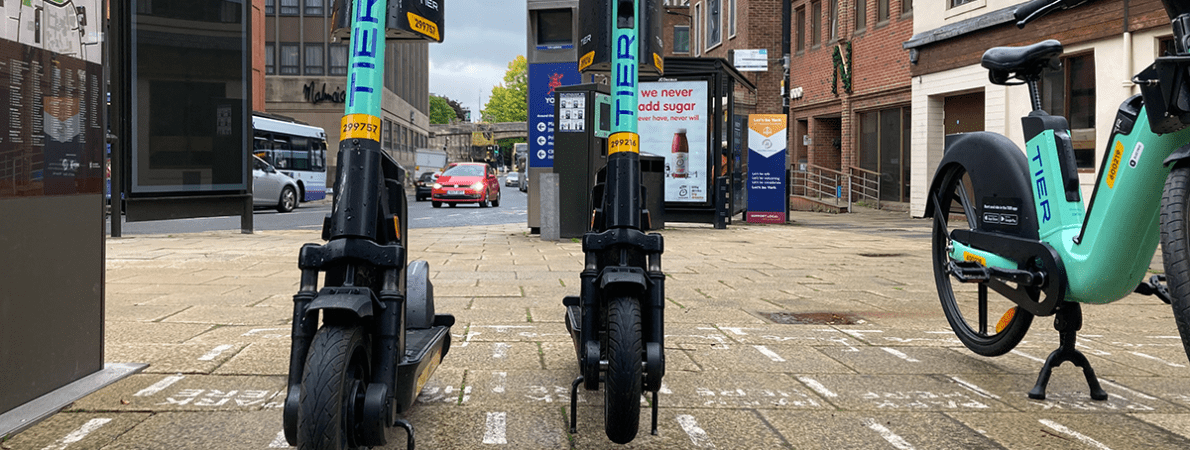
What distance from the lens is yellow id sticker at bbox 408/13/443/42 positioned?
8.67 feet

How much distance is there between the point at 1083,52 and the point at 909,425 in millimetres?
14793

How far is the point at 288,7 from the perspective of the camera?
5056cm

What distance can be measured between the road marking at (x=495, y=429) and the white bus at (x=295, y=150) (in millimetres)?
24788

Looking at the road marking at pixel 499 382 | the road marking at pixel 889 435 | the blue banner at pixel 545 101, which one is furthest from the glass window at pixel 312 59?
the road marking at pixel 889 435

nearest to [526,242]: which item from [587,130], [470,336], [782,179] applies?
[587,130]

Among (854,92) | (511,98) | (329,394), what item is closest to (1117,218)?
(329,394)

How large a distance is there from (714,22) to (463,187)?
597 inches

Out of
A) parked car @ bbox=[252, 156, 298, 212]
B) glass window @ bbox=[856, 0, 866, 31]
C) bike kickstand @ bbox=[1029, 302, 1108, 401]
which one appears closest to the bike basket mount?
bike kickstand @ bbox=[1029, 302, 1108, 401]

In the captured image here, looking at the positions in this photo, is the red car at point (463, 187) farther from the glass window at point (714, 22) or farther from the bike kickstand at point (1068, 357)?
the bike kickstand at point (1068, 357)

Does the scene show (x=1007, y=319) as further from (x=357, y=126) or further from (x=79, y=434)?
(x=79, y=434)

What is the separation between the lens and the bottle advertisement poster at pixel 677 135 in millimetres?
15773

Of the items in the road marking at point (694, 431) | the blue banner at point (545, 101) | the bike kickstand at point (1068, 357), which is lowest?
the road marking at point (694, 431)

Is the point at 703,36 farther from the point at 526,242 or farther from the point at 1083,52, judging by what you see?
the point at 526,242

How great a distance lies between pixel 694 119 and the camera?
15.8 meters
